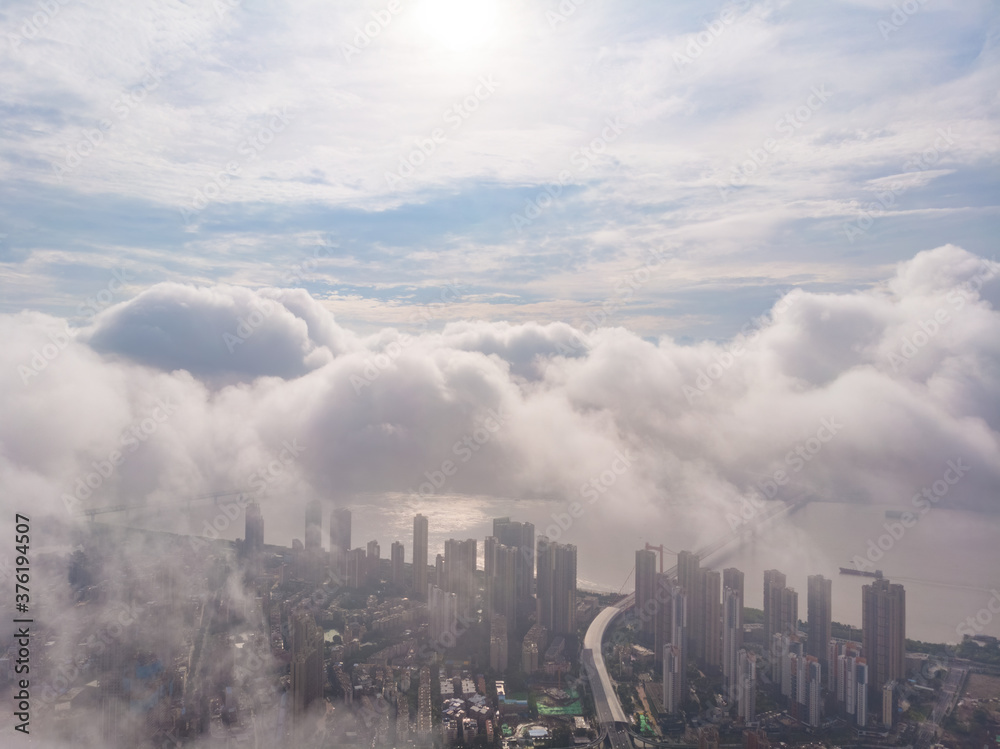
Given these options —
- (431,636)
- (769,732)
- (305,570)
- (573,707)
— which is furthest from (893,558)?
(305,570)

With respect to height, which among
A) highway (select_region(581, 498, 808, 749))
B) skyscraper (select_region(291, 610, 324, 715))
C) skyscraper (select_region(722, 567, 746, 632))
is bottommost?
highway (select_region(581, 498, 808, 749))

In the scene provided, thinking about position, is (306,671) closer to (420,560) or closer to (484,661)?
(484,661)

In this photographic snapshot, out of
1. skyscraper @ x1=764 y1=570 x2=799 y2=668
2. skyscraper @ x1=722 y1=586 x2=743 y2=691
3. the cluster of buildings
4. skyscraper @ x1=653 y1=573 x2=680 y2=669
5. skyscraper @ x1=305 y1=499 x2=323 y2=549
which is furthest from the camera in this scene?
skyscraper @ x1=305 y1=499 x2=323 y2=549

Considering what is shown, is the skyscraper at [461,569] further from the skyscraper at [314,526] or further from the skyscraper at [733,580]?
the skyscraper at [733,580]

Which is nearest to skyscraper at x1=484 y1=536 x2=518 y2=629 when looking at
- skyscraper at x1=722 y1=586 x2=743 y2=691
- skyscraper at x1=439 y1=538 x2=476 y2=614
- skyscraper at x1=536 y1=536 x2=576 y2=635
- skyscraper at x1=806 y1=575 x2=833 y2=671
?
skyscraper at x1=439 y1=538 x2=476 y2=614

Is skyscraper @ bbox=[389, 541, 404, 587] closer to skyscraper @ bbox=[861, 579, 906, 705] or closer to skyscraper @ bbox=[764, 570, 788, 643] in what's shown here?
skyscraper @ bbox=[764, 570, 788, 643]

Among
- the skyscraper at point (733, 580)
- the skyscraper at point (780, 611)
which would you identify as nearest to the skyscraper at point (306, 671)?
the skyscraper at point (733, 580)

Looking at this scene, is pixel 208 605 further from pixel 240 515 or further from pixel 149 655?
pixel 240 515
